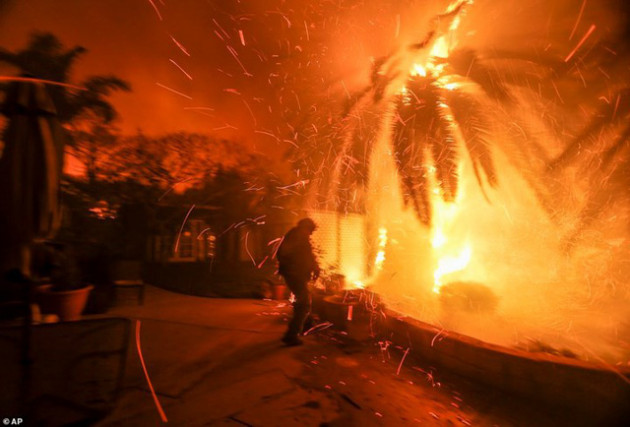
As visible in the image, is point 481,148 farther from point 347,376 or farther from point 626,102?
point 347,376

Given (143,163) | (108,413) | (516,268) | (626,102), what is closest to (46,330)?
(108,413)

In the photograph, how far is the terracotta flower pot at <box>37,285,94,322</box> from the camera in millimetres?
5668

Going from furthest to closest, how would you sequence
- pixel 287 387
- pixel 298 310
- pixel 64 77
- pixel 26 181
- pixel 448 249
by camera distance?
pixel 448 249 < pixel 64 77 < pixel 298 310 < pixel 287 387 < pixel 26 181

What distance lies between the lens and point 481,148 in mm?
6559

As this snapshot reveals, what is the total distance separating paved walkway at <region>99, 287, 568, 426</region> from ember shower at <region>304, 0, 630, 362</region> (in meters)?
2.01

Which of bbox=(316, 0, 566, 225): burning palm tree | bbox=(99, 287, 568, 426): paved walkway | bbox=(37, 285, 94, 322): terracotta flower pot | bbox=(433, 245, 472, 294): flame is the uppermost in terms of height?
bbox=(316, 0, 566, 225): burning palm tree

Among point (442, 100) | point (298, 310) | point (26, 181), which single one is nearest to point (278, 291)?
point (298, 310)

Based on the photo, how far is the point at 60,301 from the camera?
18.7 feet

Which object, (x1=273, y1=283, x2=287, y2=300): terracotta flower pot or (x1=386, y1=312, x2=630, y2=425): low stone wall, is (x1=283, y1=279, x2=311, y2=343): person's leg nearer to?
(x1=386, y1=312, x2=630, y2=425): low stone wall

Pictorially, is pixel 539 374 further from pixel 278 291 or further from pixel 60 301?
pixel 60 301

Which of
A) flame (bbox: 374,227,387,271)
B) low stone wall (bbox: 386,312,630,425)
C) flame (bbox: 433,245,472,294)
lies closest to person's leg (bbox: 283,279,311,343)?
low stone wall (bbox: 386,312,630,425)

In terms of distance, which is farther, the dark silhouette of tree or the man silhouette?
the dark silhouette of tree

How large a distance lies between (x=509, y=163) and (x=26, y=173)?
8.96 metres

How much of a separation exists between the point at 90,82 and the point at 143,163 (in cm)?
235
